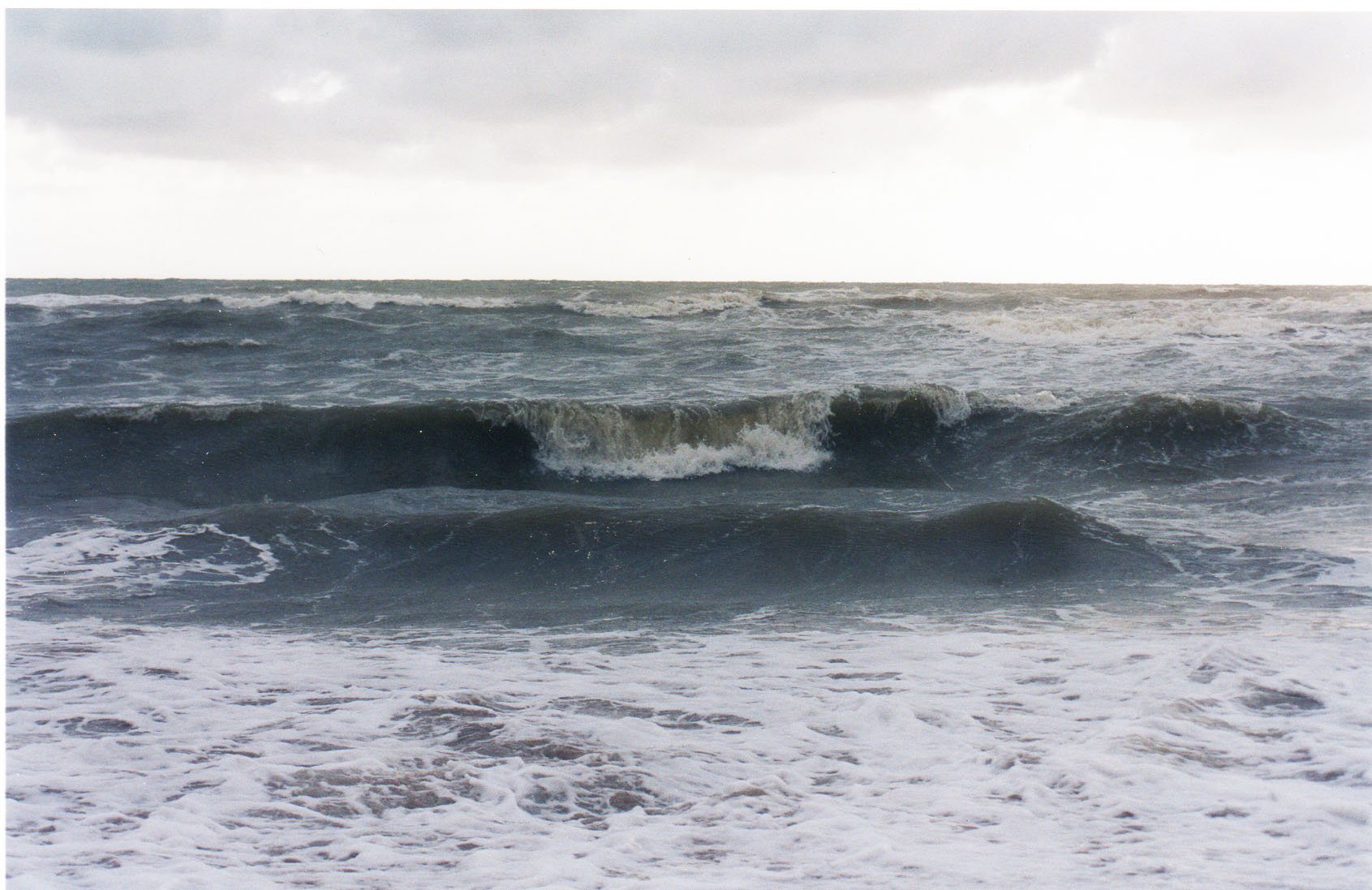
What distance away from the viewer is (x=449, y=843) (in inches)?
117

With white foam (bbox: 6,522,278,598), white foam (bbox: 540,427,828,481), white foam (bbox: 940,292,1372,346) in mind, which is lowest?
white foam (bbox: 6,522,278,598)

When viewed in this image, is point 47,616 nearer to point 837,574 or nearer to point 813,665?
point 813,665

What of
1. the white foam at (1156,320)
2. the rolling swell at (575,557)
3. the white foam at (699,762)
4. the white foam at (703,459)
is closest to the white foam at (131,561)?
the rolling swell at (575,557)

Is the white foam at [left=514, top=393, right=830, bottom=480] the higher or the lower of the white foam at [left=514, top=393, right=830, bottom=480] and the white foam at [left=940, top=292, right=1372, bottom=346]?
the lower

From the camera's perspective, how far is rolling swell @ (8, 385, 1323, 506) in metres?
10.3

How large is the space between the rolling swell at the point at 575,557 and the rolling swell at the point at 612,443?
7.30ft

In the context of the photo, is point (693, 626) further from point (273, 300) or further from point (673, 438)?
point (273, 300)

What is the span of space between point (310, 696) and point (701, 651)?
187 centimetres

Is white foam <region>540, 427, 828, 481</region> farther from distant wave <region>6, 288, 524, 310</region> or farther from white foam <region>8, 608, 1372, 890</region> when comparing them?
distant wave <region>6, 288, 524, 310</region>

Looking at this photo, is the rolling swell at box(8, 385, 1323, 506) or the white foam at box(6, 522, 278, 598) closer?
the white foam at box(6, 522, 278, 598)

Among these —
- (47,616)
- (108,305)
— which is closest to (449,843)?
(47,616)

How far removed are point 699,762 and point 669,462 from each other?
7.43 meters

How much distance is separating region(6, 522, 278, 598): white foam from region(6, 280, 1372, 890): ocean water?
1.6 inches

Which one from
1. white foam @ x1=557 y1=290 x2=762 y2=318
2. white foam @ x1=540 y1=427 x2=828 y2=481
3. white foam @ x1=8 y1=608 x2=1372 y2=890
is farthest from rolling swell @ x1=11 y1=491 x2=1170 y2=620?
white foam @ x1=557 y1=290 x2=762 y2=318
